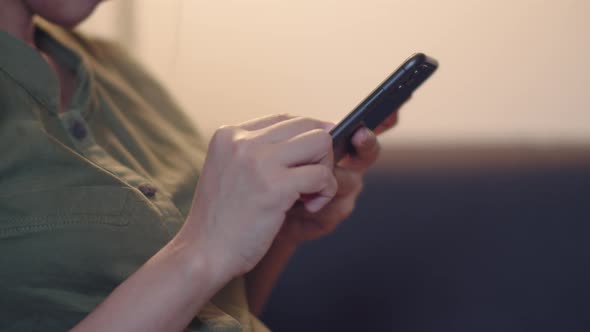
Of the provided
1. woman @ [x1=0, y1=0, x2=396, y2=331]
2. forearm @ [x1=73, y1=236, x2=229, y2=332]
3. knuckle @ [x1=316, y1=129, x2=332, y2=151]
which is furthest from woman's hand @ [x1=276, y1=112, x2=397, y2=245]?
forearm @ [x1=73, y1=236, x2=229, y2=332]

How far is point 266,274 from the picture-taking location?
796mm

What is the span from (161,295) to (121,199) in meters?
0.14

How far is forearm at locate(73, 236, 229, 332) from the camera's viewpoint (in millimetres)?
462

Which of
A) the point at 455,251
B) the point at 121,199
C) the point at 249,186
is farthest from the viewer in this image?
the point at 455,251

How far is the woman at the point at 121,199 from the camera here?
469 mm

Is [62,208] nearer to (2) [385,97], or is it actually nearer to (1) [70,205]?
(1) [70,205]

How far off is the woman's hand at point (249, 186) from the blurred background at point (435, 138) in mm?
386

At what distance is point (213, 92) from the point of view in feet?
3.42

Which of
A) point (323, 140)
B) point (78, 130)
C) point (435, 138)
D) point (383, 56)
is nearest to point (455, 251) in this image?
point (435, 138)

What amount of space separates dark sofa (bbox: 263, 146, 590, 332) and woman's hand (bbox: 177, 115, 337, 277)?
38cm

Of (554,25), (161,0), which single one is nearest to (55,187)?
(161,0)

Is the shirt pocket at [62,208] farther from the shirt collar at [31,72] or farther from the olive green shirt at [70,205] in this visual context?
the shirt collar at [31,72]

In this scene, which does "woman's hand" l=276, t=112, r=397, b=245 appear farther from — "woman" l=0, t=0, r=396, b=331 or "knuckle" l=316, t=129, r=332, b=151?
"knuckle" l=316, t=129, r=332, b=151

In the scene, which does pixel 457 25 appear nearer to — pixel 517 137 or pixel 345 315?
pixel 517 137
